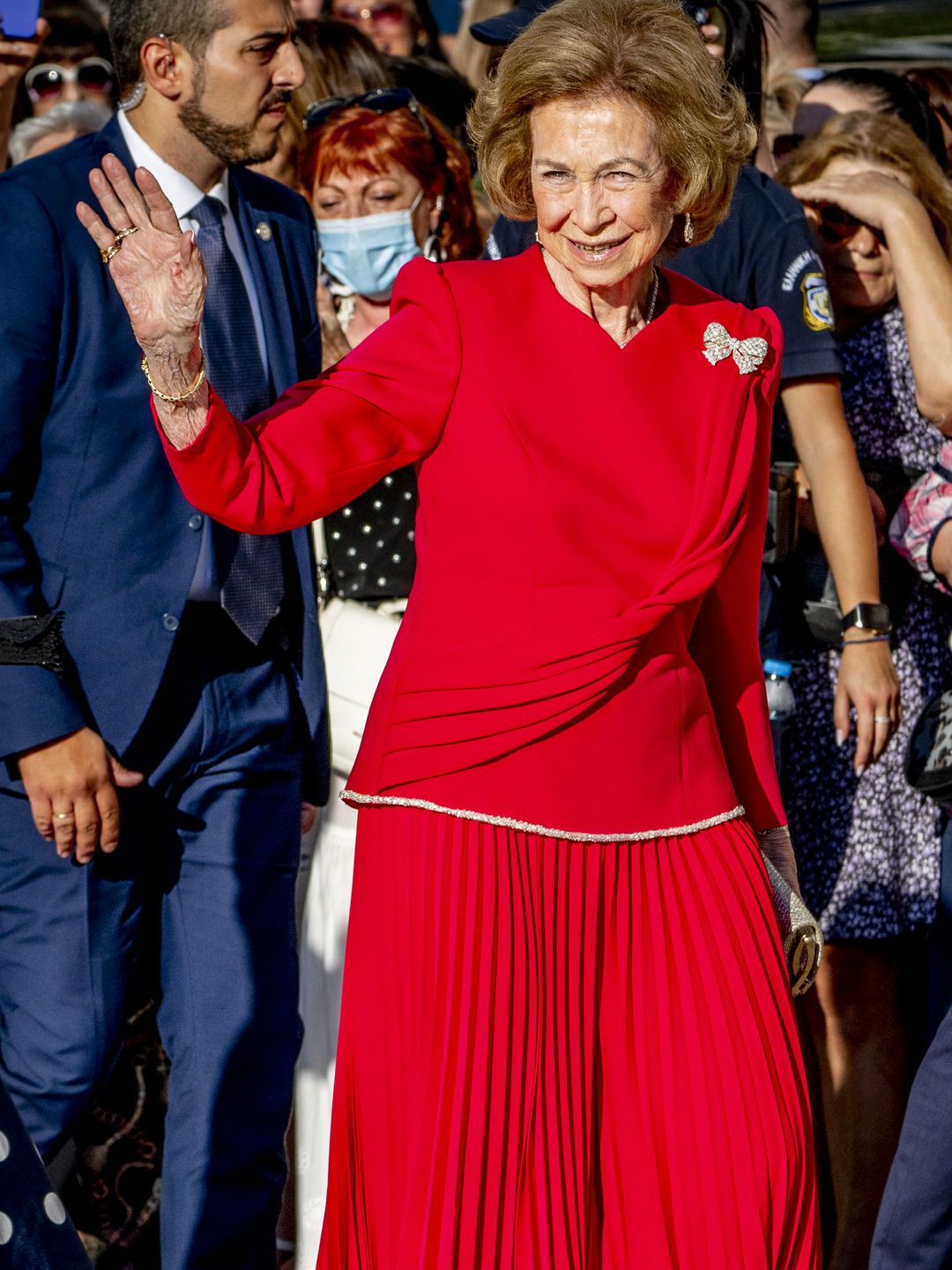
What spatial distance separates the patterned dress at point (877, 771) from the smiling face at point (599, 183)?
1.60m

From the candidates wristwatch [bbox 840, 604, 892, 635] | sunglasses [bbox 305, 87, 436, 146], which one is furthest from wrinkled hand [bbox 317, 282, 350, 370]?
wristwatch [bbox 840, 604, 892, 635]

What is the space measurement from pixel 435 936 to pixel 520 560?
1.84 feet

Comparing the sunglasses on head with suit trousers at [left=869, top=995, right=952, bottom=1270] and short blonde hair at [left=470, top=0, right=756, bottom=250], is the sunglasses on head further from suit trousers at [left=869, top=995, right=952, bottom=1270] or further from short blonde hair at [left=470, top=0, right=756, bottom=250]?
suit trousers at [left=869, top=995, right=952, bottom=1270]

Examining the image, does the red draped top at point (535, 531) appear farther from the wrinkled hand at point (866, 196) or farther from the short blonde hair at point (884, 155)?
the short blonde hair at point (884, 155)

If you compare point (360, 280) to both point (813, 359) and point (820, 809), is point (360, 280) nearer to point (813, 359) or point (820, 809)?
point (813, 359)

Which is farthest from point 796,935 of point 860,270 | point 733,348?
point 860,270

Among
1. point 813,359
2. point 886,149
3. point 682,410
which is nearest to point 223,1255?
point 682,410

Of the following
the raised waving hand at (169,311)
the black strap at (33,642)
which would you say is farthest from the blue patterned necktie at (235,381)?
the raised waving hand at (169,311)

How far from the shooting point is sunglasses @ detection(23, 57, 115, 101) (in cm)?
560

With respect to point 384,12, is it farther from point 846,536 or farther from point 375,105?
point 846,536

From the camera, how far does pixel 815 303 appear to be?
3.91 m

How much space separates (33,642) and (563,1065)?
1.17 m

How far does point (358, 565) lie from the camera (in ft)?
13.4

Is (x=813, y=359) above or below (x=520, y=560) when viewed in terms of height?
above
